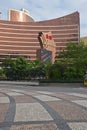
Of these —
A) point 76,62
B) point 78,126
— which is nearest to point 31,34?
point 76,62

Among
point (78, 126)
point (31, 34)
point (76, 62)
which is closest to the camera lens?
point (78, 126)

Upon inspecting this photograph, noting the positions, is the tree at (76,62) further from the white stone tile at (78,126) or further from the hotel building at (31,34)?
the hotel building at (31,34)

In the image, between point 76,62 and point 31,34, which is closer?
point 76,62

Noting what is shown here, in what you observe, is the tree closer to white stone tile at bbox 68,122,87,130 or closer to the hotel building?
white stone tile at bbox 68,122,87,130

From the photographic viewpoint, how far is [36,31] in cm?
16525

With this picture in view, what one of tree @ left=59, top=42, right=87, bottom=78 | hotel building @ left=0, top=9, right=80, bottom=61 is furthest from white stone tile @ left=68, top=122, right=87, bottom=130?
hotel building @ left=0, top=9, right=80, bottom=61

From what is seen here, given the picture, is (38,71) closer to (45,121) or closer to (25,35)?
(45,121)

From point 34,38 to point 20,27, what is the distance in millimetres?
9125

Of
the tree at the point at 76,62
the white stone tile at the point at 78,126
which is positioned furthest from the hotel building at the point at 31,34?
the white stone tile at the point at 78,126

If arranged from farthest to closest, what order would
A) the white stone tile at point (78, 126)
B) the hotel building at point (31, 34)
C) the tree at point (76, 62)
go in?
the hotel building at point (31, 34)
the tree at point (76, 62)
the white stone tile at point (78, 126)

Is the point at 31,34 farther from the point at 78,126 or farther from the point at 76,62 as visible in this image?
the point at 78,126

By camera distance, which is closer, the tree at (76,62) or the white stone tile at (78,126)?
the white stone tile at (78,126)

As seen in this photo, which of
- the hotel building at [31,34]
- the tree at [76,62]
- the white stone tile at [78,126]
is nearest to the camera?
the white stone tile at [78,126]

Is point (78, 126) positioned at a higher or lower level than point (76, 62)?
lower
